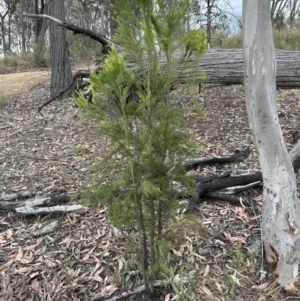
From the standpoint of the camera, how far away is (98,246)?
304 cm

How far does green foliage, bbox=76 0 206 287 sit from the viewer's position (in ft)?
6.11

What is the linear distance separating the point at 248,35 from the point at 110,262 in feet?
7.00

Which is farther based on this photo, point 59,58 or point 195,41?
point 59,58

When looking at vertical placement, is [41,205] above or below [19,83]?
below

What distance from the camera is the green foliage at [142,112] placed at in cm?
186

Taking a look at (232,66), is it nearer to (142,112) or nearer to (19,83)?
(142,112)

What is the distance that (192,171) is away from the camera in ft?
12.7

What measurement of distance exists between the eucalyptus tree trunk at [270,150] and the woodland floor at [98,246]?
172 mm

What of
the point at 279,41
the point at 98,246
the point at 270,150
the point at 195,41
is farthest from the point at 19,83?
the point at 195,41

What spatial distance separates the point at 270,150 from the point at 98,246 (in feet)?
5.58

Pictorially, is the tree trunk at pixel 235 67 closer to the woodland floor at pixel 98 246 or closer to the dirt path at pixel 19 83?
the woodland floor at pixel 98 246

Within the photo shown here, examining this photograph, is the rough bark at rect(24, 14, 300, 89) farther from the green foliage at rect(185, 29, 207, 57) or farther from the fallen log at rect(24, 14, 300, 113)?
the green foliage at rect(185, 29, 207, 57)

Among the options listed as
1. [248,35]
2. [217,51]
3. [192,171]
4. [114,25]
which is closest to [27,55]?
[114,25]

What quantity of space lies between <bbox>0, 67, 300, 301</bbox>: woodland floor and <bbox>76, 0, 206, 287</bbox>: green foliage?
267 mm
